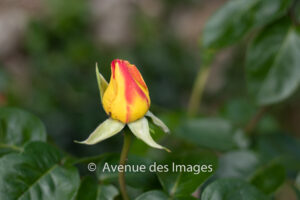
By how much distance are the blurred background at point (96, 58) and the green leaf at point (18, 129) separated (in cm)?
82

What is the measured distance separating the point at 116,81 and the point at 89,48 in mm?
1855

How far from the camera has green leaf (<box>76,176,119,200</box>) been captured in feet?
1.80

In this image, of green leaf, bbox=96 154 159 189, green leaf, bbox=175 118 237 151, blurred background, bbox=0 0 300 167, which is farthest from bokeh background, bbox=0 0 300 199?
green leaf, bbox=96 154 159 189

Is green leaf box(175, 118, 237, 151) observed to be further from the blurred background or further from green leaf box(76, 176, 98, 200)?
the blurred background

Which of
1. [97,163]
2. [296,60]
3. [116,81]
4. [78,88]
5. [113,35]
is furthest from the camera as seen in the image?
[113,35]

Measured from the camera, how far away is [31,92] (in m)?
2.11

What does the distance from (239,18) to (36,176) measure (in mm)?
479

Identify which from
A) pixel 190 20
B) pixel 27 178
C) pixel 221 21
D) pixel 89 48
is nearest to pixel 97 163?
pixel 27 178

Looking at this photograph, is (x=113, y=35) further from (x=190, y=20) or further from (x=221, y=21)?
(x=221, y=21)

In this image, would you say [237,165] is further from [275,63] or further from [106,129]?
[106,129]

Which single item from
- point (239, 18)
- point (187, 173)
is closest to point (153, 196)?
point (187, 173)

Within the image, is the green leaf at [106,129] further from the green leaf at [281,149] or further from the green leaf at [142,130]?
the green leaf at [281,149]

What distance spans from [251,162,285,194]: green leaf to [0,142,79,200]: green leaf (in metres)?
0.34

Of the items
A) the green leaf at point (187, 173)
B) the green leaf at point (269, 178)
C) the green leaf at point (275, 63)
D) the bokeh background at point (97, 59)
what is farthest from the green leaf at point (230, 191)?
the bokeh background at point (97, 59)
